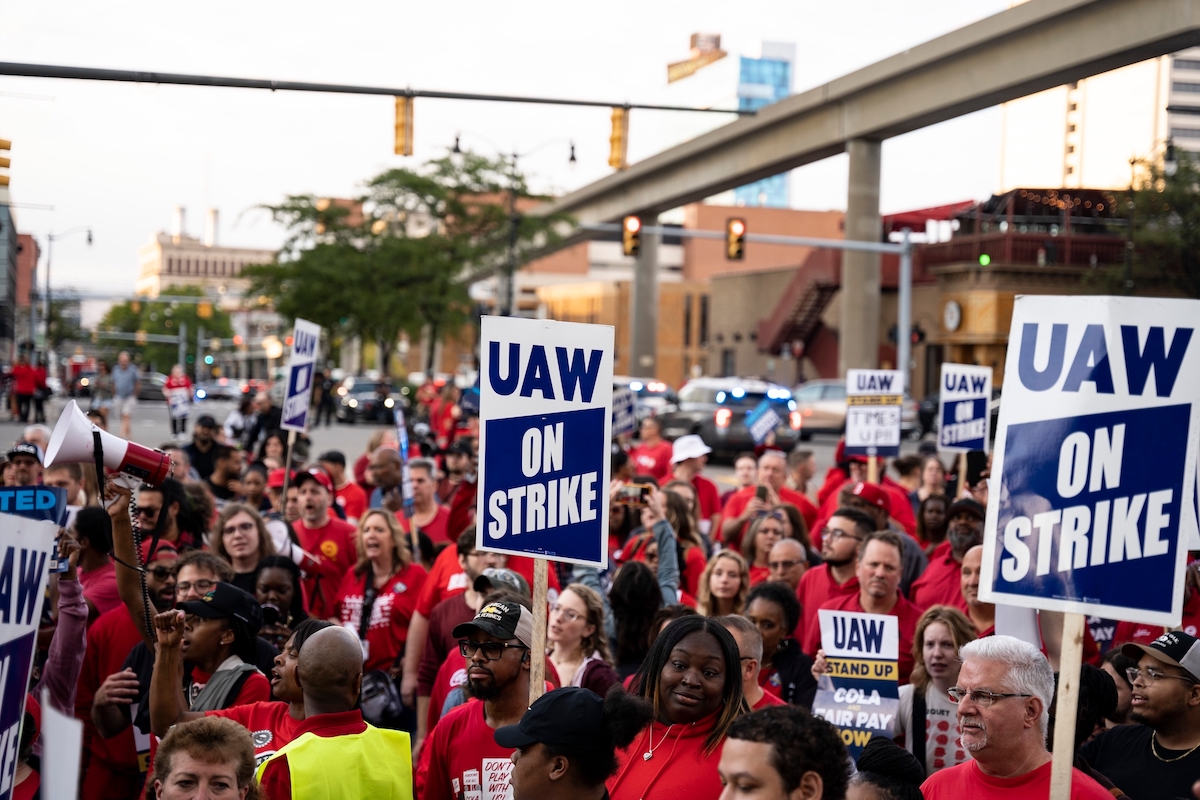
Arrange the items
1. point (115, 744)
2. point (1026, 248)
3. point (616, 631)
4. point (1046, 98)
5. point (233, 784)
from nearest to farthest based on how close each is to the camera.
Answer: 1. point (233, 784)
2. point (115, 744)
3. point (616, 631)
4. point (1026, 248)
5. point (1046, 98)

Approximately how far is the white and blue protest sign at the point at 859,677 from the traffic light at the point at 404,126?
39.3 feet

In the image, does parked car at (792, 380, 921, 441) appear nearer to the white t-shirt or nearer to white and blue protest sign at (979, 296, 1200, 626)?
the white t-shirt

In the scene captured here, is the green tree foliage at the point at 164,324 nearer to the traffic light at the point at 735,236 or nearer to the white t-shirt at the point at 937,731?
the traffic light at the point at 735,236

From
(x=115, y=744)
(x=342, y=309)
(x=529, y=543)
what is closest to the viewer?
(x=529, y=543)

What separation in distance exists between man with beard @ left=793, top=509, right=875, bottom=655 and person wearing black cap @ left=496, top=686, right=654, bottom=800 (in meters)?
3.95

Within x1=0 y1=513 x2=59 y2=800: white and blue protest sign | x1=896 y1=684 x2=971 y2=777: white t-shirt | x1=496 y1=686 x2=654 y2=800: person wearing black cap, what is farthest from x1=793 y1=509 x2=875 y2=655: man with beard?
x1=0 y1=513 x2=59 y2=800: white and blue protest sign

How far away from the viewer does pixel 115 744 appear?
5.46 metres

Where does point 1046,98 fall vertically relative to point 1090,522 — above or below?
above

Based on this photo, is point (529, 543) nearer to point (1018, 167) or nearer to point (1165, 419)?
point (1165, 419)

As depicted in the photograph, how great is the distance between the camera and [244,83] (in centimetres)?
1329

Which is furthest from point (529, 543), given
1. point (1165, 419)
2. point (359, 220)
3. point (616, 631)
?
point (359, 220)

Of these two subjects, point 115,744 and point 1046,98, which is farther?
point 1046,98

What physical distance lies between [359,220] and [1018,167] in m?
114

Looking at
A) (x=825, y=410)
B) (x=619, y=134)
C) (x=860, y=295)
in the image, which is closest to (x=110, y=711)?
(x=619, y=134)
